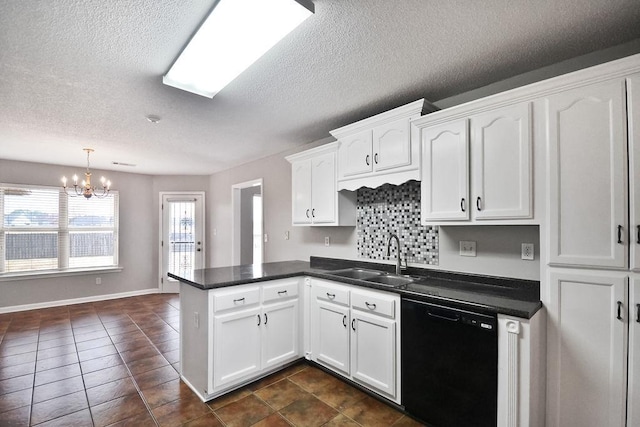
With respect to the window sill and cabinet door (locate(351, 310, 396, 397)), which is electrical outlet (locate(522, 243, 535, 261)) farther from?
the window sill

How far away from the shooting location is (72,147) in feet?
13.5

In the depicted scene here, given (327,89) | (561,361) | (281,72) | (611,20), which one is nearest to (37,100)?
(281,72)

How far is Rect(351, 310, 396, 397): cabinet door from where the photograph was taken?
2199 mm

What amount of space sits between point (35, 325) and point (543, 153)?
606 centimetres

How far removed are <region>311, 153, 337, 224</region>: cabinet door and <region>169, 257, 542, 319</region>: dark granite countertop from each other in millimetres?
619

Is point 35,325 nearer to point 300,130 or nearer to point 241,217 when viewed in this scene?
point 241,217

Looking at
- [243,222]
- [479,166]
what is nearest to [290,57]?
[479,166]

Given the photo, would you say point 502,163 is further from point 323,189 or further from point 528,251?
point 323,189

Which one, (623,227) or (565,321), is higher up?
(623,227)

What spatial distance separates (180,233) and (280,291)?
14.6 feet

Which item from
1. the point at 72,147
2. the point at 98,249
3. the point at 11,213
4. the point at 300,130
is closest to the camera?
the point at 300,130

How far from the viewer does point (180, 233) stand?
6391mm

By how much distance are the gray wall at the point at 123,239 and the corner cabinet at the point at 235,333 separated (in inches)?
164

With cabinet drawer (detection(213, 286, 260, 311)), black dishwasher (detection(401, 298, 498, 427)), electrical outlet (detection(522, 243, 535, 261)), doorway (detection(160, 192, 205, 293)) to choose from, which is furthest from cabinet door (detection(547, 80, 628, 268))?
doorway (detection(160, 192, 205, 293))
